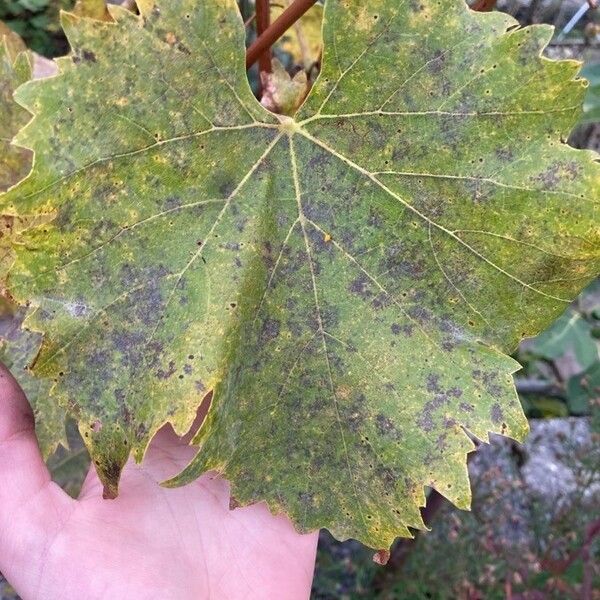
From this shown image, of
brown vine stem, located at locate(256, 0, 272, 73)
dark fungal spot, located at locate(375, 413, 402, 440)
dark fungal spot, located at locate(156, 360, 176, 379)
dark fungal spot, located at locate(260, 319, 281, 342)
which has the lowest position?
dark fungal spot, located at locate(375, 413, 402, 440)

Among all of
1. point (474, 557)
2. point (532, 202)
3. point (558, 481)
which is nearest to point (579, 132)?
point (558, 481)

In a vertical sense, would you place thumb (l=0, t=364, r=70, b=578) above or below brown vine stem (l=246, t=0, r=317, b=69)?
below

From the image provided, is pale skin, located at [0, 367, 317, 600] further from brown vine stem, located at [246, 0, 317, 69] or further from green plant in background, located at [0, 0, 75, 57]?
green plant in background, located at [0, 0, 75, 57]

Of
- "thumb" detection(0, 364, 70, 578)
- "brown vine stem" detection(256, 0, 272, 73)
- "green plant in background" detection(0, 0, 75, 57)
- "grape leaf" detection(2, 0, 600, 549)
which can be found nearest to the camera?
"grape leaf" detection(2, 0, 600, 549)

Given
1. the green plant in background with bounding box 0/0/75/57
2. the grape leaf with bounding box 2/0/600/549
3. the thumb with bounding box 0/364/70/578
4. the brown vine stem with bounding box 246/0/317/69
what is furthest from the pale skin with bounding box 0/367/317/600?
the green plant in background with bounding box 0/0/75/57

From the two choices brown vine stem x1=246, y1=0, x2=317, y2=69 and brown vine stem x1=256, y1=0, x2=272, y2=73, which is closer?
brown vine stem x1=246, y1=0, x2=317, y2=69

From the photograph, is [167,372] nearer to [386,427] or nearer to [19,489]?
[386,427]
